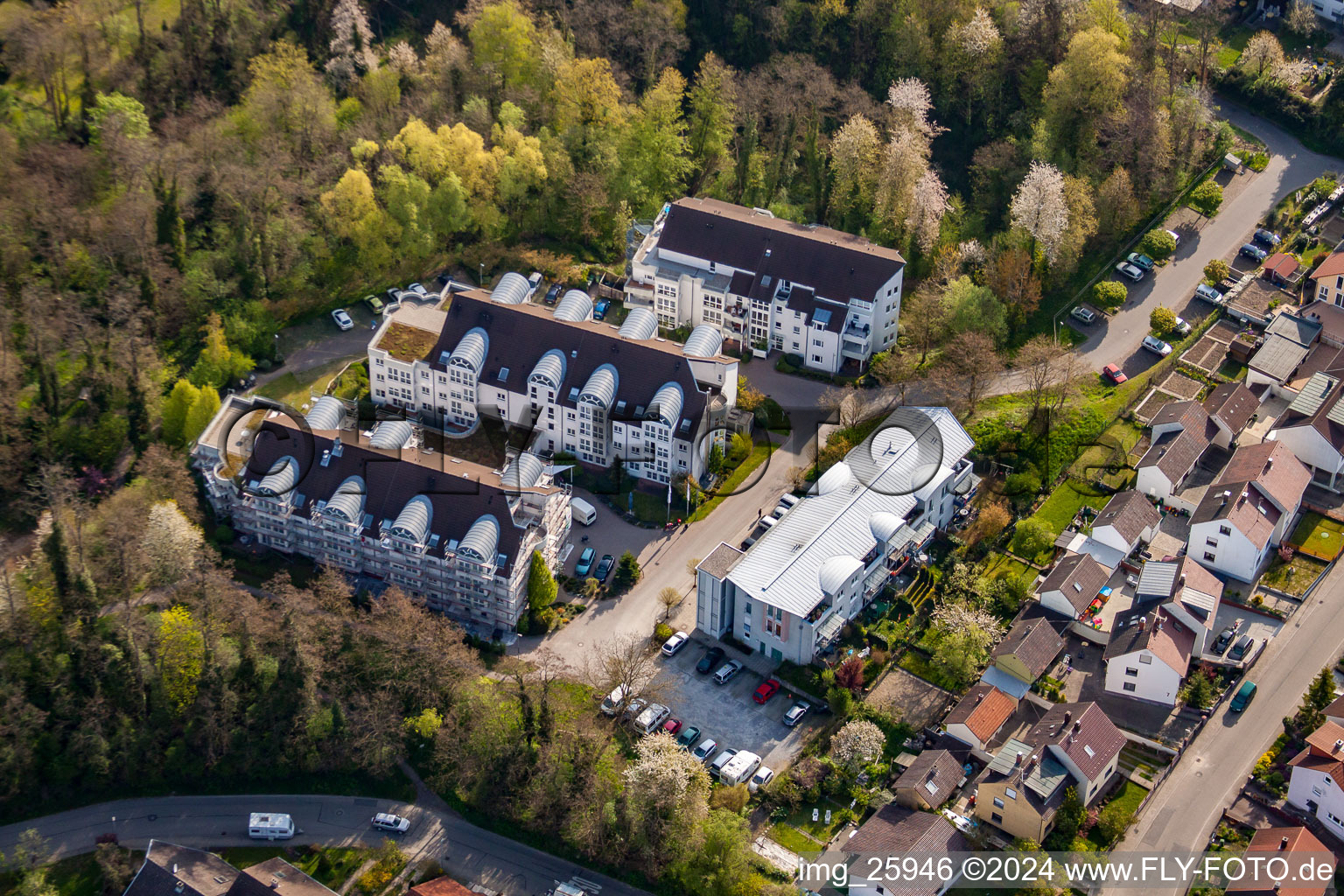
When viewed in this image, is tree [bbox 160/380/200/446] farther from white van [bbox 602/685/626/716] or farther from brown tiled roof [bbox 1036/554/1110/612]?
brown tiled roof [bbox 1036/554/1110/612]

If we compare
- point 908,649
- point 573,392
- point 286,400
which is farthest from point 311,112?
point 908,649

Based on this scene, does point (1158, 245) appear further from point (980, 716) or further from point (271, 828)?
point (271, 828)

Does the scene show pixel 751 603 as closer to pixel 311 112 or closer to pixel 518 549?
pixel 518 549

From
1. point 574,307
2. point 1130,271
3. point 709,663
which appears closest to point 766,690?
point 709,663

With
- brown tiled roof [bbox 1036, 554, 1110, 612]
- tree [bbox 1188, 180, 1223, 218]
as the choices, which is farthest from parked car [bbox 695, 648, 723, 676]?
tree [bbox 1188, 180, 1223, 218]

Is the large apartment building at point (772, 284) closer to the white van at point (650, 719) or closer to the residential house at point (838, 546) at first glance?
the residential house at point (838, 546)

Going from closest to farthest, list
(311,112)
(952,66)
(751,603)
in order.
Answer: (751,603), (311,112), (952,66)
